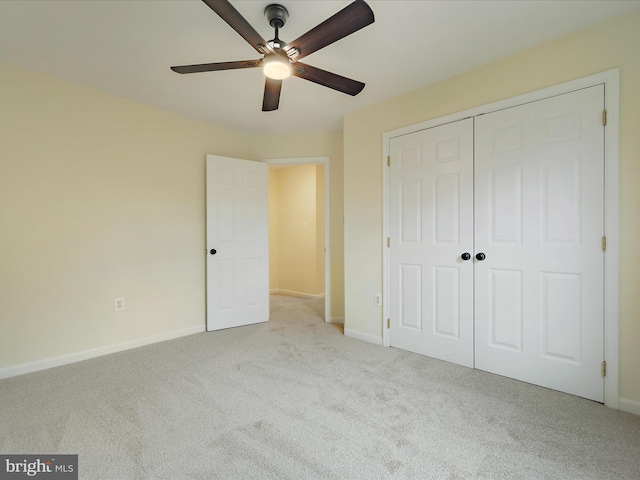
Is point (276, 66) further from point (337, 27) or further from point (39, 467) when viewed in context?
point (39, 467)

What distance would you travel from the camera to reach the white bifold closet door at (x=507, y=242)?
1957mm

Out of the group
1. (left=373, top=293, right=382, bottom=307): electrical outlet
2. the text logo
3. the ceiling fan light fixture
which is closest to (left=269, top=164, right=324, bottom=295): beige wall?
(left=373, top=293, right=382, bottom=307): electrical outlet

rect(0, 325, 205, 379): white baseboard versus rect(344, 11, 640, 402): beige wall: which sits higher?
rect(344, 11, 640, 402): beige wall

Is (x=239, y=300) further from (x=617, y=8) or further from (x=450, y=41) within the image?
(x=617, y=8)

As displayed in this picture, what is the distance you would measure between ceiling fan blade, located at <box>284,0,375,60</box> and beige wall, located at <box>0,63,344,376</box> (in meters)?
2.15

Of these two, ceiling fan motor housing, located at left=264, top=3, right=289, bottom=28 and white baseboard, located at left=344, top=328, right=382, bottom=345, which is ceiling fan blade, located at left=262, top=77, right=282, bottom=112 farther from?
white baseboard, located at left=344, top=328, right=382, bottom=345

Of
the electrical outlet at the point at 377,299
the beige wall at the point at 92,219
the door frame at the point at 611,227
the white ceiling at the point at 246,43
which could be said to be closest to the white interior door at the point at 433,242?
the electrical outlet at the point at 377,299

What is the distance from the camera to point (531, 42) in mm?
2076

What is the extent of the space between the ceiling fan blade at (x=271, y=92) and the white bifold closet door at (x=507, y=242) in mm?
1256

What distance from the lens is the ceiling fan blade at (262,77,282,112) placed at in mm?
2004

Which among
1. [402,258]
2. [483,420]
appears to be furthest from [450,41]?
[483,420]

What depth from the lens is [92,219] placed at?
2.74 metres

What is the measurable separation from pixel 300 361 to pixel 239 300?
140 cm

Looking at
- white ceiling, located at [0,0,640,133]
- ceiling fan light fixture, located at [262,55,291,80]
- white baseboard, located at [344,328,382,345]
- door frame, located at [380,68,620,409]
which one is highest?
white ceiling, located at [0,0,640,133]
